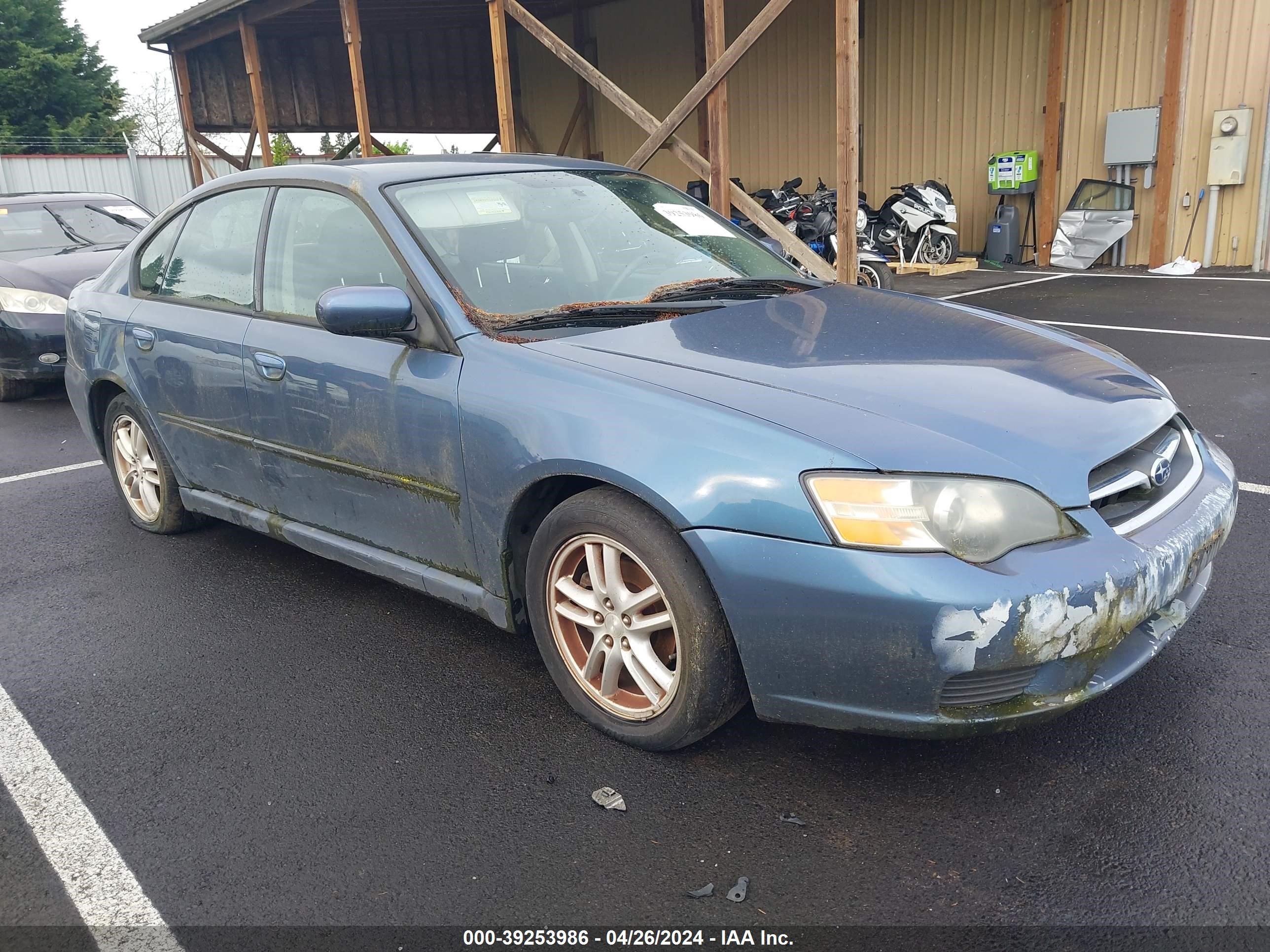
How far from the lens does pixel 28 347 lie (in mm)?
7352

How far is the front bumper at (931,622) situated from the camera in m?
2.16

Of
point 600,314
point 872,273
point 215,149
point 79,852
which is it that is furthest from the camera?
point 215,149

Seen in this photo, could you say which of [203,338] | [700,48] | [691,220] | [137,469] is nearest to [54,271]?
[137,469]

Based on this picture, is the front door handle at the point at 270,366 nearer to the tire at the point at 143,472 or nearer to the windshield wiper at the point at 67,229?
the tire at the point at 143,472

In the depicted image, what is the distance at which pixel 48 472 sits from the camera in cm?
582

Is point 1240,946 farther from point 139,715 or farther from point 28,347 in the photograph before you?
point 28,347

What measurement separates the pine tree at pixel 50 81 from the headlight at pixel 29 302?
89.3 feet

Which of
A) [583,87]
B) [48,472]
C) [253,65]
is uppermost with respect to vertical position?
[253,65]

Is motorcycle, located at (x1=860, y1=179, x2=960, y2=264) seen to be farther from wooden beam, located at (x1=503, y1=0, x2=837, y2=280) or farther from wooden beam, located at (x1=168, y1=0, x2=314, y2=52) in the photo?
wooden beam, located at (x1=168, y1=0, x2=314, y2=52)

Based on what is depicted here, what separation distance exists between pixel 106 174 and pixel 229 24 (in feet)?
26.9

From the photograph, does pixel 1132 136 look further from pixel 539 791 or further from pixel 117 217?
pixel 539 791

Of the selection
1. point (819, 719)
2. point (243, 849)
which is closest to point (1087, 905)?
point (819, 719)

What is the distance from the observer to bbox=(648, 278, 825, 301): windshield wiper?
11.0 feet

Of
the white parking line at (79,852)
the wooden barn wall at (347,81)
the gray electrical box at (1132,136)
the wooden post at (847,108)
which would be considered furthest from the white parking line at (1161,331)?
the wooden barn wall at (347,81)
